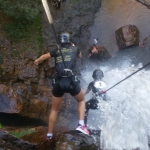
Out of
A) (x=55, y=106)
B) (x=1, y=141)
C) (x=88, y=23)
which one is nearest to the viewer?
(x=1, y=141)

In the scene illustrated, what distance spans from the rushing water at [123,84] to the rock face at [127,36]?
0.25 m

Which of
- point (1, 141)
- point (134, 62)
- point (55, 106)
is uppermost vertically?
point (134, 62)

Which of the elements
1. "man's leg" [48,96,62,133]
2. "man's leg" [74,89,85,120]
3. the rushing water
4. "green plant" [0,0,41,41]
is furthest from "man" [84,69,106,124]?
"green plant" [0,0,41,41]

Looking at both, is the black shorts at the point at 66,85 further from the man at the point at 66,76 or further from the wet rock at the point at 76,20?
the wet rock at the point at 76,20

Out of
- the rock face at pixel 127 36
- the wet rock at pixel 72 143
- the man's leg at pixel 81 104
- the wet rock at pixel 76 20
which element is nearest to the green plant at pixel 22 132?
the wet rock at pixel 72 143

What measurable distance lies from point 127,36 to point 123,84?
1900 millimetres

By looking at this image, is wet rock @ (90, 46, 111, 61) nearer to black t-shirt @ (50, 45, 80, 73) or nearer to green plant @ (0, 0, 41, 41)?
green plant @ (0, 0, 41, 41)

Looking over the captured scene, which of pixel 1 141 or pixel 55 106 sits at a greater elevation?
pixel 55 106

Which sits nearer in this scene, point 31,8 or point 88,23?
point 31,8

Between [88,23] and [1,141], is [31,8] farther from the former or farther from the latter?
[1,141]

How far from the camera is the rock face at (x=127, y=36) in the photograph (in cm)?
992

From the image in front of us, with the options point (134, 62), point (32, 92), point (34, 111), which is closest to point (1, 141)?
point (34, 111)

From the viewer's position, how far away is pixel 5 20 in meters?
9.22

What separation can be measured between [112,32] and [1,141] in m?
6.73
